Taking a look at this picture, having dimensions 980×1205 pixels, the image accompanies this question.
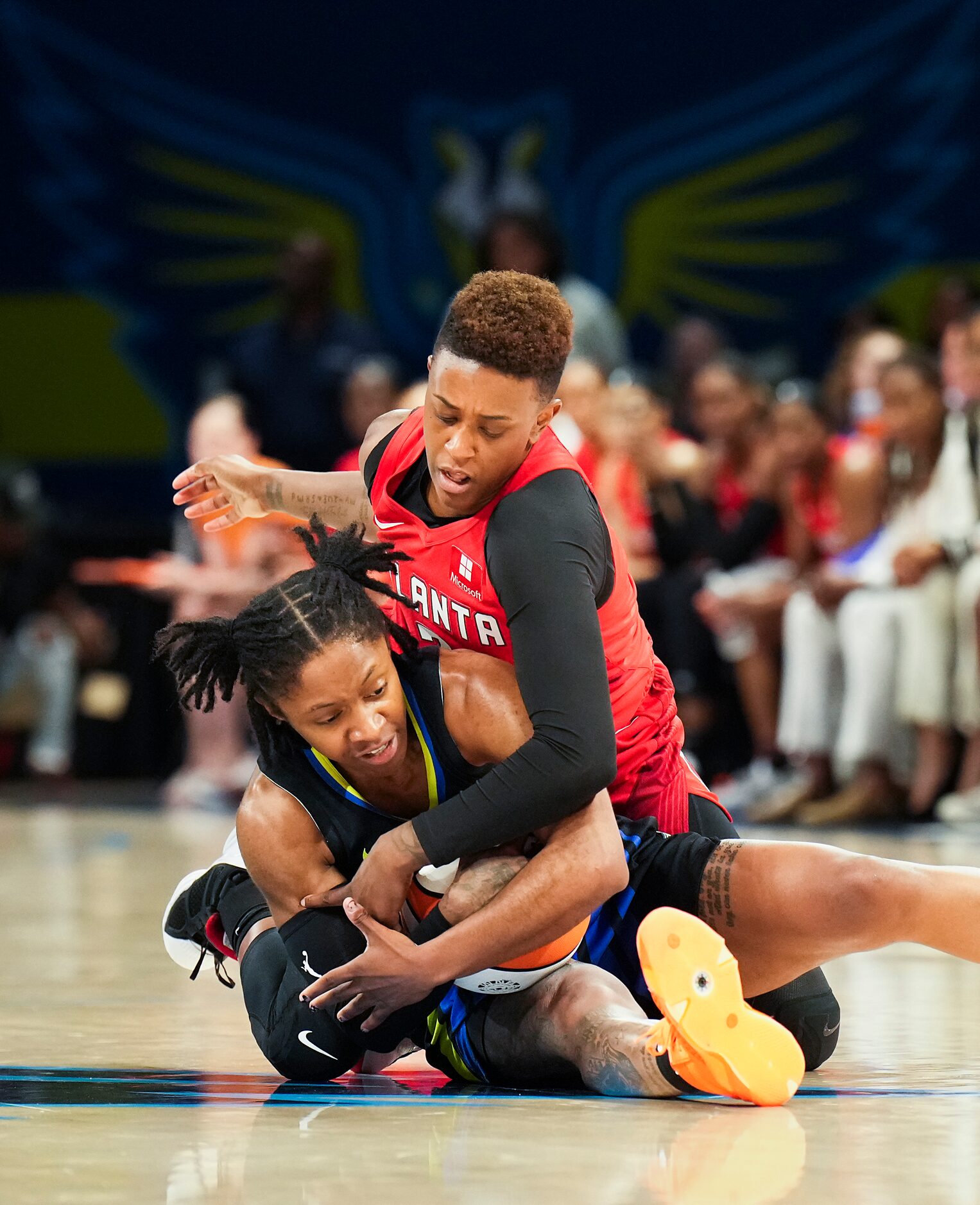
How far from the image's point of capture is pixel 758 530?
6.52 m

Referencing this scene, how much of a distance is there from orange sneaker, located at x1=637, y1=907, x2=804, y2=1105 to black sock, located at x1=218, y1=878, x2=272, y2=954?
757 mm

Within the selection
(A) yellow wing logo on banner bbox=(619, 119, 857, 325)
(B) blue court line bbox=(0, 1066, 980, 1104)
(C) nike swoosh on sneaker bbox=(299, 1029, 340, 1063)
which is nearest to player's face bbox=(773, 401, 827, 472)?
(A) yellow wing logo on banner bbox=(619, 119, 857, 325)

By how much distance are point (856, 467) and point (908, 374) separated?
0.37 meters

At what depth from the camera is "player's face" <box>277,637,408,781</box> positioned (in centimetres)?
229

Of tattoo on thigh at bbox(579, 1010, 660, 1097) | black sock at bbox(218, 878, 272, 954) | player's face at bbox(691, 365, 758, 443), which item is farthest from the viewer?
player's face at bbox(691, 365, 758, 443)

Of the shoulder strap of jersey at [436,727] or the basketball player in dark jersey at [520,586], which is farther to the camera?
the shoulder strap of jersey at [436,727]

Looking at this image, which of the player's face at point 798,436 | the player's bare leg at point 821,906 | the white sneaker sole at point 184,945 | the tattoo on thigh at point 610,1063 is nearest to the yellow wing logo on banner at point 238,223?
the player's face at point 798,436

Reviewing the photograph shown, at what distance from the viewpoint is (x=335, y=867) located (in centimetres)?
243

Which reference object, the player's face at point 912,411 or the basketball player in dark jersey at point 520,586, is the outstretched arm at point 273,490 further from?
the player's face at point 912,411

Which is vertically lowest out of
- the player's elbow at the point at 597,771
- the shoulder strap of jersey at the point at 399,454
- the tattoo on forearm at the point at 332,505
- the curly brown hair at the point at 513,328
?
the player's elbow at the point at 597,771

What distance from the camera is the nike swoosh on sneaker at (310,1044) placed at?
2301 millimetres

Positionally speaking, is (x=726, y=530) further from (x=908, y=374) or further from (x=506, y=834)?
(x=506, y=834)

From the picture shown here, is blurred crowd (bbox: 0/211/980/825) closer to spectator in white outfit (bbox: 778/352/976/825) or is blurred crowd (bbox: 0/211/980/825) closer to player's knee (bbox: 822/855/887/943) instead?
spectator in white outfit (bbox: 778/352/976/825)

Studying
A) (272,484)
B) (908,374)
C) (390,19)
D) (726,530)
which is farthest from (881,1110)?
(390,19)
